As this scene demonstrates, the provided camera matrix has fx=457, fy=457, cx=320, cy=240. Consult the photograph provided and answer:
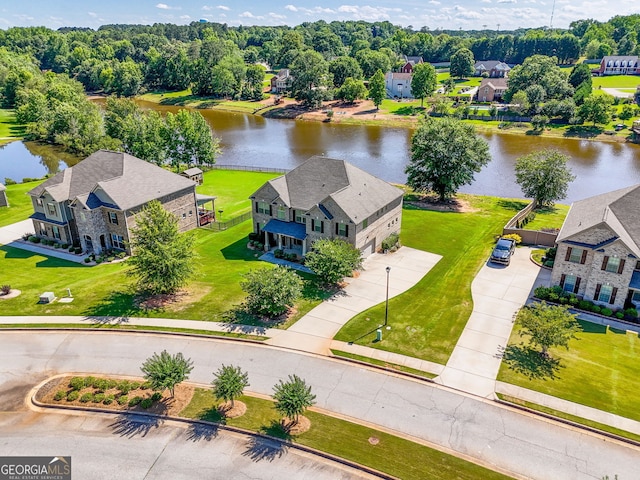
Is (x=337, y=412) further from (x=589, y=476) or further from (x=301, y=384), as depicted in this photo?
(x=589, y=476)

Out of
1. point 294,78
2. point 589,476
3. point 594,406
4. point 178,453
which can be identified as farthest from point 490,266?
point 294,78

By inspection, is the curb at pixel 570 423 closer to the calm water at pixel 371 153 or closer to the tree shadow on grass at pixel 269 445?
the tree shadow on grass at pixel 269 445

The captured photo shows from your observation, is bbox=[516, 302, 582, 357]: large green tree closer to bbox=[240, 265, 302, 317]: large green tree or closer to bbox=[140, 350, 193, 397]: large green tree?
bbox=[240, 265, 302, 317]: large green tree

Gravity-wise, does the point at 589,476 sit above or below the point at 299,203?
below

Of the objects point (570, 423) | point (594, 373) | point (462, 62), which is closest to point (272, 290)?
point (570, 423)

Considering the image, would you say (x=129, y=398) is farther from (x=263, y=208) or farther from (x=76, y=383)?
(x=263, y=208)

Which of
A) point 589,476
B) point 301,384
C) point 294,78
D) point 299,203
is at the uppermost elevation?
point 294,78
